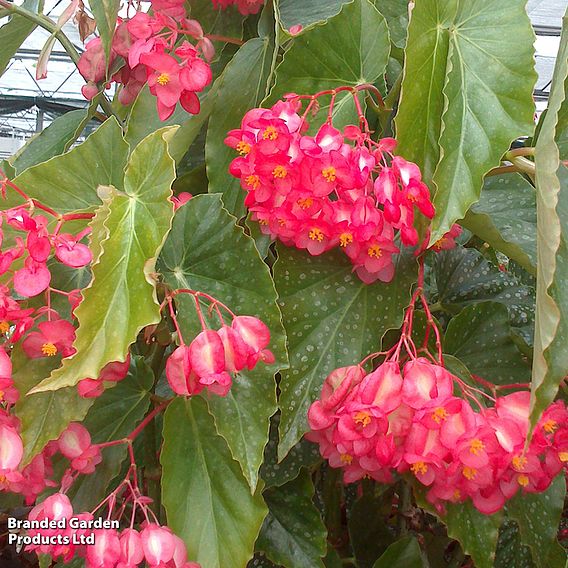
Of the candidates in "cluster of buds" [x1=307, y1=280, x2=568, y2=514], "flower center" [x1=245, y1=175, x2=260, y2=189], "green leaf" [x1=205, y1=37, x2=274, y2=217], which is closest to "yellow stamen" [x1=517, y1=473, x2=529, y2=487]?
"cluster of buds" [x1=307, y1=280, x2=568, y2=514]

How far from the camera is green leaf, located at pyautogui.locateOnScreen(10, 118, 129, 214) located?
2.12 feet

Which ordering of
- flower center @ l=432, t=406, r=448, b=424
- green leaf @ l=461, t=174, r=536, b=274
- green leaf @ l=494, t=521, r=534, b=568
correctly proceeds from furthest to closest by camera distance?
green leaf @ l=494, t=521, r=534, b=568 → green leaf @ l=461, t=174, r=536, b=274 → flower center @ l=432, t=406, r=448, b=424

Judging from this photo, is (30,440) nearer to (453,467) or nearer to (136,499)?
(136,499)

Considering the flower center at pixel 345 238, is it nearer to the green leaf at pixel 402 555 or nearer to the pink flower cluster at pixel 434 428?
the pink flower cluster at pixel 434 428

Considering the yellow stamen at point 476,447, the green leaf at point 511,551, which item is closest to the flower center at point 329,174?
the yellow stamen at point 476,447

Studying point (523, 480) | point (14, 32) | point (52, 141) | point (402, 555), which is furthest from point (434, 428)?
point (14, 32)

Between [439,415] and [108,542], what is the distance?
0.27m

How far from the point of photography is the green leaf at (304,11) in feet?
2.42

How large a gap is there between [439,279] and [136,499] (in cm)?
43

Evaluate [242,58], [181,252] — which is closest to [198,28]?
[242,58]

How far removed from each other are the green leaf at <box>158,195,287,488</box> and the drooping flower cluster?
0.04 metres

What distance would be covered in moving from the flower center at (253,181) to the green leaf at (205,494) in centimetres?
20

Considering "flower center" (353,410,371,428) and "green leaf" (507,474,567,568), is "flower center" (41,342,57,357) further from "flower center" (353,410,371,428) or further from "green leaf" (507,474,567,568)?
"green leaf" (507,474,567,568)

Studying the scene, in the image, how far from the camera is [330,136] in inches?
21.9
